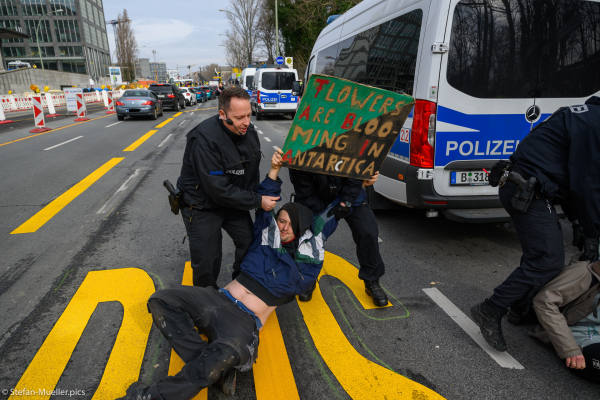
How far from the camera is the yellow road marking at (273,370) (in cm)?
229

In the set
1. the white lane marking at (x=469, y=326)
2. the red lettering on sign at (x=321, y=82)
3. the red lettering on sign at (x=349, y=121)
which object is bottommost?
the white lane marking at (x=469, y=326)

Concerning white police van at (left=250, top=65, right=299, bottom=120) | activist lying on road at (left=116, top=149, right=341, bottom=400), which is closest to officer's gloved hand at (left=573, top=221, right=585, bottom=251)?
activist lying on road at (left=116, top=149, right=341, bottom=400)

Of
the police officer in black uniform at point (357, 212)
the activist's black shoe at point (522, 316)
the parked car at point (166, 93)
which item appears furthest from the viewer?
the parked car at point (166, 93)

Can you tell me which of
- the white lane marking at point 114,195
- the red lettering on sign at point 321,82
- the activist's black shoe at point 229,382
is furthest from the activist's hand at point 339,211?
the white lane marking at point 114,195

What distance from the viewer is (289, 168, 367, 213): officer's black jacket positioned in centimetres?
307

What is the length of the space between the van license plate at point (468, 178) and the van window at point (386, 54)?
3.12 feet

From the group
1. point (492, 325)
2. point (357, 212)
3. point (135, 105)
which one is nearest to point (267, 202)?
point (357, 212)

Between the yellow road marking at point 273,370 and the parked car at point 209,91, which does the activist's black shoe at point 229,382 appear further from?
the parked car at point 209,91

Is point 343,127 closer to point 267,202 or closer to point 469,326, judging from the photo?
point 267,202

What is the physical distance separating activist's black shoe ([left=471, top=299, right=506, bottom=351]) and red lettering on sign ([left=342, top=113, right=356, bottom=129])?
1549mm

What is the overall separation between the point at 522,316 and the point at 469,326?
0.40m

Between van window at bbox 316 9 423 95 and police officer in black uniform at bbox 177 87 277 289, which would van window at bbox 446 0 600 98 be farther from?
police officer in black uniform at bbox 177 87 277 289

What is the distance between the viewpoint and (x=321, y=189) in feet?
10.5

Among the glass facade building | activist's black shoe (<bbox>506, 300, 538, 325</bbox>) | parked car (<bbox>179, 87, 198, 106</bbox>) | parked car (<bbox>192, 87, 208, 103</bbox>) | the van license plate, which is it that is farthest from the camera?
the glass facade building
